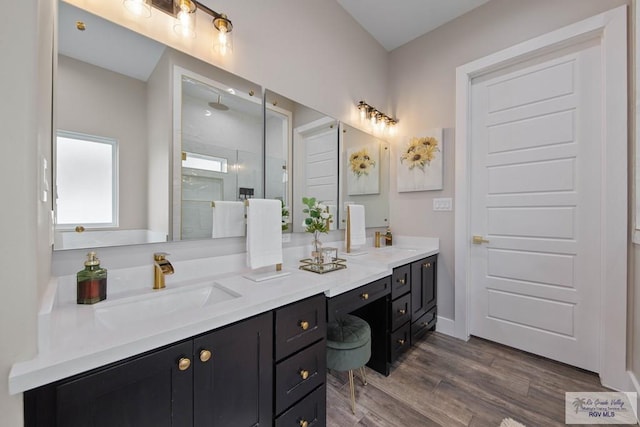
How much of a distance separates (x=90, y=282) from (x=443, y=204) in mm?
2516

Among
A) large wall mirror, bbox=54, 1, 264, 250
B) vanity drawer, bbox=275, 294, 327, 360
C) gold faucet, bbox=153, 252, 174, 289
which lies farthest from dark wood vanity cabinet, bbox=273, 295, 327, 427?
large wall mirror, bbox=54, 1, 264, 250

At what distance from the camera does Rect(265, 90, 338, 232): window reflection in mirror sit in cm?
169

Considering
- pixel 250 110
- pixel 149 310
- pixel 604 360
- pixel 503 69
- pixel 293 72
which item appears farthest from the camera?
pixel 503 69

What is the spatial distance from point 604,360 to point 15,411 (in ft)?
9.32

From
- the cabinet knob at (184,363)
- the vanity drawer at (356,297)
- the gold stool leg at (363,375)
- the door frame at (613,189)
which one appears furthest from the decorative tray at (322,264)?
the door frame at (613,189)

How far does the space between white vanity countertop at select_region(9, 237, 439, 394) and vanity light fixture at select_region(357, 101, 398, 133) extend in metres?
1.54

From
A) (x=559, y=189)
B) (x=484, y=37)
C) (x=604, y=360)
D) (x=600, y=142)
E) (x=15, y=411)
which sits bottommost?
(x=604, y=360)

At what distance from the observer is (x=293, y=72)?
1845 millimetres

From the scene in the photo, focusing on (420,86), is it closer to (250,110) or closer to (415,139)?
(415,139)

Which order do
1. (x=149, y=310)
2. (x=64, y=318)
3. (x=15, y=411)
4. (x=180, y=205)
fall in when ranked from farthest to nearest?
(x=180, y=205), (x=149, y=310), (x=64, y=318), (x=15, y=411)

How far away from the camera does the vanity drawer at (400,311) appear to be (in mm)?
1784


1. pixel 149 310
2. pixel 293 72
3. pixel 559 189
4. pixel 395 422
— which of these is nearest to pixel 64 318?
pixel 149 310

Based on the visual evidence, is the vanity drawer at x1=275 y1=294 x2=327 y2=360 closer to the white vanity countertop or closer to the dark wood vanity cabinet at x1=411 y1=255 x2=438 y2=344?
the white vanity countertop

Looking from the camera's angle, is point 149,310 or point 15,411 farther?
point 149,310
